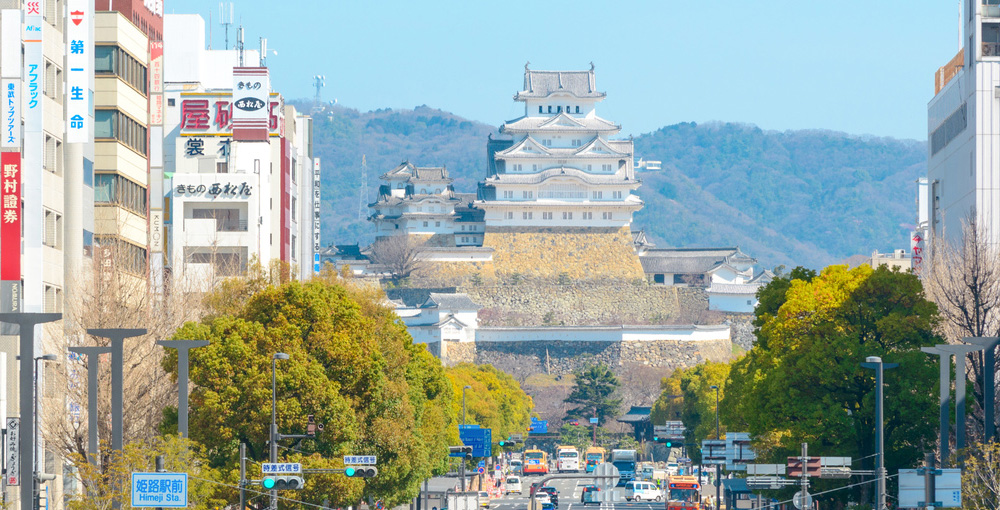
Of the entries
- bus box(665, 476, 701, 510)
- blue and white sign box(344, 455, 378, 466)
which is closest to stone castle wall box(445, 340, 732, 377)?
bus box(665, 476, 701, 510)

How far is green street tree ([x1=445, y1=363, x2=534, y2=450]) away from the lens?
9331 centimetres

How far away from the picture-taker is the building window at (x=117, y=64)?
5309cm

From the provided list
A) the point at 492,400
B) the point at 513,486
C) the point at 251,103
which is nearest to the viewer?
the point at 251,103

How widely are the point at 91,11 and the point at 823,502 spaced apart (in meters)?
26.6

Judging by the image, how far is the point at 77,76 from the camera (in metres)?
45.9

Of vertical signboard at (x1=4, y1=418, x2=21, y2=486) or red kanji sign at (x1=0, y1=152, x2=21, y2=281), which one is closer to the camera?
vertical signboard at (x1=4, y1=418, x2=21, y2=486)

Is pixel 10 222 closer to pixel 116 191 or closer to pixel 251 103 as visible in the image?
pixel 116 191

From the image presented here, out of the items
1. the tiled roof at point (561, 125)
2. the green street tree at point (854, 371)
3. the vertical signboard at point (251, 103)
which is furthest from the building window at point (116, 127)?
the tiled roof at point (561, 125)

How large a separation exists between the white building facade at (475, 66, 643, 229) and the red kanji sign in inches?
3719

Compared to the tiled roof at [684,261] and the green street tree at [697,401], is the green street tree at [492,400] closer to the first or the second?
the green street tree at [697,401]

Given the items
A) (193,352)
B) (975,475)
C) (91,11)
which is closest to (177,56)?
(91,11)

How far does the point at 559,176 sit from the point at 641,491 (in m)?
61.1

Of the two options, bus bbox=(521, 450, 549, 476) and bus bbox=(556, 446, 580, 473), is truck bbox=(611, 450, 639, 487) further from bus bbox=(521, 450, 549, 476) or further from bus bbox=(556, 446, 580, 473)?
bus bbox=(521, 450, 549, 476)

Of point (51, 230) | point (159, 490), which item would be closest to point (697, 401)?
point (51, 230)
